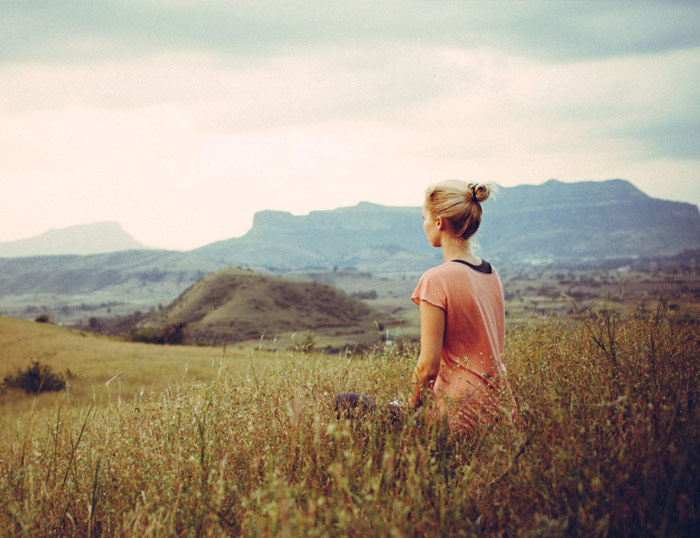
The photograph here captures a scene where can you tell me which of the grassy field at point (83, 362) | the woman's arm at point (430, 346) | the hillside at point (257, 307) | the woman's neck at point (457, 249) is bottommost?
the hillside at point (257, 307)

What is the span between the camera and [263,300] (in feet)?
269

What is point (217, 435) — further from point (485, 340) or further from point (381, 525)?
point (485, 340)

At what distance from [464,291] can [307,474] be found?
1.75 metres

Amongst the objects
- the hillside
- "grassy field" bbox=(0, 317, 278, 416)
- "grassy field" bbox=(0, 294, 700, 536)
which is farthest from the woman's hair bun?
the hillside

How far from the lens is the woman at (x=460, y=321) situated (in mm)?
3350

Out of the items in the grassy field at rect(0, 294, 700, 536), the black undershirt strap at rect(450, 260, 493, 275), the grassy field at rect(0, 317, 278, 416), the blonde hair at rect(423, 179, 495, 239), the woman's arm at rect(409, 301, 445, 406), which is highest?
the blonde hair at rect(423, 179, 495, 239)

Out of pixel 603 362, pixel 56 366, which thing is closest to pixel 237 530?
pixel 603 362

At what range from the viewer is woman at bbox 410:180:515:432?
335 cm

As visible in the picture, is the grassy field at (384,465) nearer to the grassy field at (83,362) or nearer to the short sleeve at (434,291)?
the short sleeve at (434,291)

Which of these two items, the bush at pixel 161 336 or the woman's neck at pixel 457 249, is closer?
the woman's neck at pixel 457 249

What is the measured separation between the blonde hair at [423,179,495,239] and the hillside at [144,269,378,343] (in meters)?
66.5

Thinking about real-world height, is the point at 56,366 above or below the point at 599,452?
below

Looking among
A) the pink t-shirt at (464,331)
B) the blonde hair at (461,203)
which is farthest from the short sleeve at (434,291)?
the blonde hair at (461,203)

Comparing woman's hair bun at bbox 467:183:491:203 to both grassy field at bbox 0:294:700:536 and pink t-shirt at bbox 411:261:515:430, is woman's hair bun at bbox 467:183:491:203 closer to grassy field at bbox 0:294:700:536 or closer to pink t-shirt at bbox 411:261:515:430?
pink t-shirt at bbox 411:261:515:430
